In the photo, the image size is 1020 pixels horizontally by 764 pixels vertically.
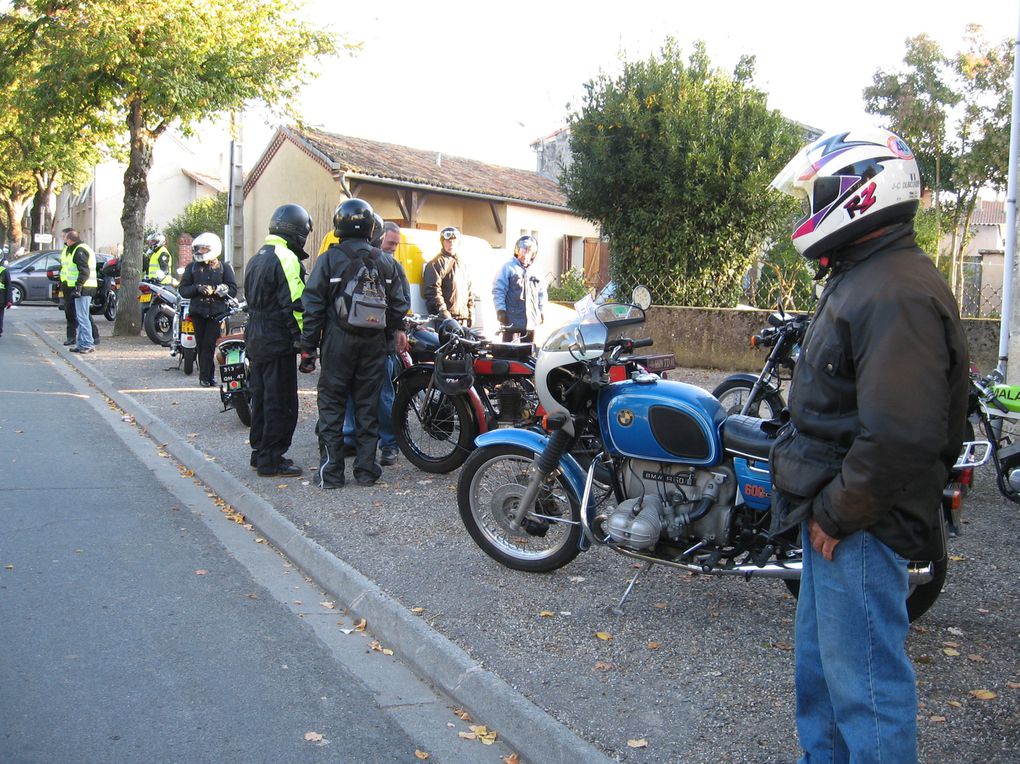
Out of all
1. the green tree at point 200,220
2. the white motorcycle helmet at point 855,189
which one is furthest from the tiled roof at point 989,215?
the white motorcycle helmet at point 855,189

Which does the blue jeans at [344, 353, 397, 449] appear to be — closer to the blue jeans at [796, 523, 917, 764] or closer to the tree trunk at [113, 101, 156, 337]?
the blue jeans at [796, 523, 917, 764]

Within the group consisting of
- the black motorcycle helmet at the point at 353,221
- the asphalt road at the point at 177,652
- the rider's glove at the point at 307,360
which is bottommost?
the asphalt road at the point at 177,652

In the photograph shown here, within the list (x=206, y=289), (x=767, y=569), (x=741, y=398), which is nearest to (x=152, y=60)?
(x=206, y=289)

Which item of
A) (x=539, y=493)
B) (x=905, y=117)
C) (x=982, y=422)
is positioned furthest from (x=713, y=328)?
(x=905, y=117)

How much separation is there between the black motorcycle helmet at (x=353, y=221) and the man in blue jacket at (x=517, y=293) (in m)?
3.97

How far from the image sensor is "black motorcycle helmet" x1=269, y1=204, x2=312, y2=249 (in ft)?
24.0

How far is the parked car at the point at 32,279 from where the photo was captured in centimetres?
3059

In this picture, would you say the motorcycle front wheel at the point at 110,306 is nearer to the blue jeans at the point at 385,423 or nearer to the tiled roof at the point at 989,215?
the blue jeans at the point at 385,423

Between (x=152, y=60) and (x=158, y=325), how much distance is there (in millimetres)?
4504

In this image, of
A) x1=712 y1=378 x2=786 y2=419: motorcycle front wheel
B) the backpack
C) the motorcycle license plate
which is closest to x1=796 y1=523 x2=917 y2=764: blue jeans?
the backpack

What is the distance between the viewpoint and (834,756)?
2.82 metres

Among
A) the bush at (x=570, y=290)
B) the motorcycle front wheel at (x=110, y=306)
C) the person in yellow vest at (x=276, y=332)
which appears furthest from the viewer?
the motorcycle front wheel at (x=110, y=306)

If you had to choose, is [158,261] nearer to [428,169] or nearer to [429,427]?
[429,427]

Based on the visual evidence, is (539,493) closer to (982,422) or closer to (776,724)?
(776,724)
